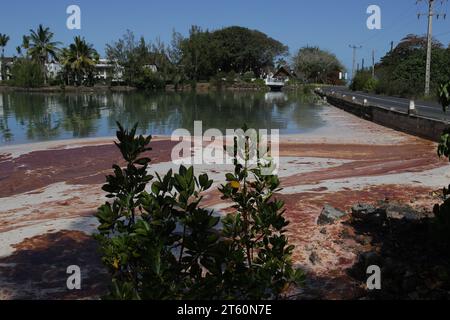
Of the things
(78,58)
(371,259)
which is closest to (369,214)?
(371,259)

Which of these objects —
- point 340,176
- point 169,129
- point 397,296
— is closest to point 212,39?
point 169,129

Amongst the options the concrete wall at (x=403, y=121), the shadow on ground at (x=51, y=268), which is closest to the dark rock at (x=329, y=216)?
the shadow on ground at (x=51, y=268)

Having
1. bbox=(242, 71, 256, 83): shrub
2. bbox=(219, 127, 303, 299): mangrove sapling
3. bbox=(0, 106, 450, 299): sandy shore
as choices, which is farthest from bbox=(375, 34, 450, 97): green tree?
bbox=(242, 71, 256, 83): shrub

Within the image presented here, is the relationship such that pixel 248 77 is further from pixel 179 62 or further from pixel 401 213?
pixel 401 213

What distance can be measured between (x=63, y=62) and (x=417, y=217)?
76.7 m

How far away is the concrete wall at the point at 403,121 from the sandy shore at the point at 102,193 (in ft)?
1.63

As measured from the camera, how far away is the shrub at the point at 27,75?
75000mm

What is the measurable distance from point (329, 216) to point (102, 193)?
4.81m

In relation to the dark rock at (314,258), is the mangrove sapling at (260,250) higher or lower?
higher

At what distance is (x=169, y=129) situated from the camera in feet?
80.0

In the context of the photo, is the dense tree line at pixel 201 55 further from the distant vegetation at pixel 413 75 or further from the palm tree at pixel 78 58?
the distant vegetation at pixel 413 75
